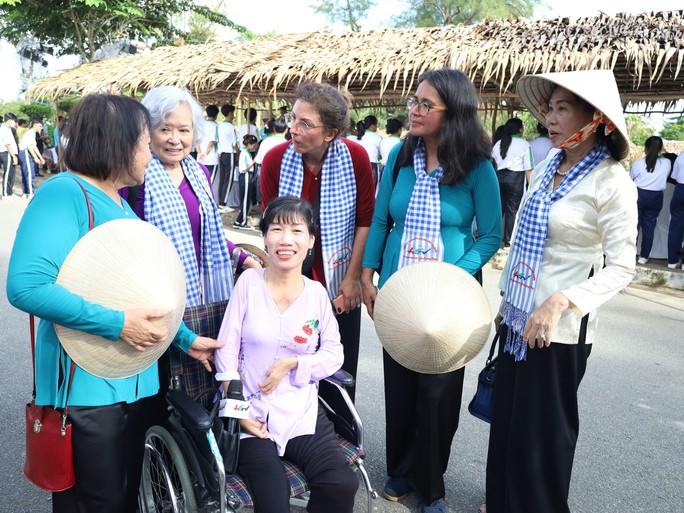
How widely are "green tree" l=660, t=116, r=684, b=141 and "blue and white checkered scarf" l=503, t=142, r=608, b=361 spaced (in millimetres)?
34825

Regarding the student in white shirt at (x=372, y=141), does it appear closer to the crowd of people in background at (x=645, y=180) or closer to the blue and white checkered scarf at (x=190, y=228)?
the crowd of people in background at (x=645, y=180)

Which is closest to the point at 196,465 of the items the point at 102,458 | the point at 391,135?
the point at 102,458

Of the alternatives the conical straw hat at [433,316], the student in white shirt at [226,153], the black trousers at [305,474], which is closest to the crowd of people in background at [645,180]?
the student in white shirt at [226,153]

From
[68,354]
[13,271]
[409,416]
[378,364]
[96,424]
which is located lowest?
[378,364]

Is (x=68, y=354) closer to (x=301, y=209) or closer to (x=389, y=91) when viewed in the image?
(x=301, y=209)

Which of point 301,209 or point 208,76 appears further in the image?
point 208,76

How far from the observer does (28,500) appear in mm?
2539

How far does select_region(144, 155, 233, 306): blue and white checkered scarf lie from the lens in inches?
88.3

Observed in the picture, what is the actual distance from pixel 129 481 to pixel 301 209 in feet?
3.72

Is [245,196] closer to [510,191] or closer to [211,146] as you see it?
[211,146]

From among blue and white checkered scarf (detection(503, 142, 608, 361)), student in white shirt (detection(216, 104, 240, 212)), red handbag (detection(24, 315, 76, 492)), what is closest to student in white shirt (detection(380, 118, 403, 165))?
student in white shirt (detection(216, 104, 240, 212))

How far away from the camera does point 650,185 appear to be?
7781 millimetres

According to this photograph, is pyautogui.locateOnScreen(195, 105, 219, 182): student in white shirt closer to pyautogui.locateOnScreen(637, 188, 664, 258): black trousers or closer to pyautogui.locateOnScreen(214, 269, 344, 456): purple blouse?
pyautogui.locateOnScreen(637, 188, 664, 258): black trousers

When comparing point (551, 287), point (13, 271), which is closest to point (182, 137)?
point (13, 271)
